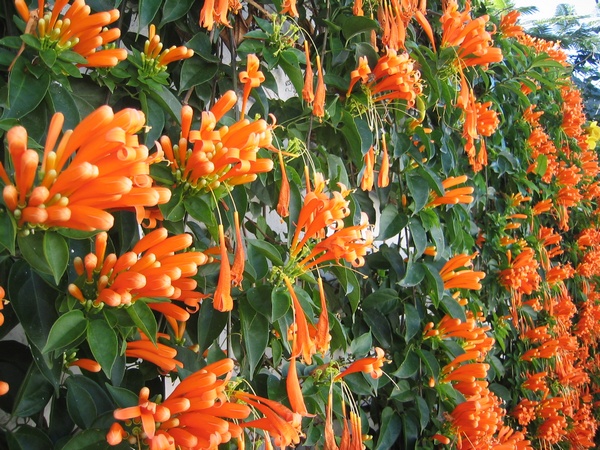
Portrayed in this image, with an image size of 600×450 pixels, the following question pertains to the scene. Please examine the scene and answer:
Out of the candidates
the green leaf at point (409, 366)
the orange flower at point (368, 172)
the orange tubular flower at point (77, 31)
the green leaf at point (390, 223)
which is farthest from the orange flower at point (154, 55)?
the green leaf at point (409, 366)

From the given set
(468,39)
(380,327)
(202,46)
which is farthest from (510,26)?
(202,46)

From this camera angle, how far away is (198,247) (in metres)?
0.98

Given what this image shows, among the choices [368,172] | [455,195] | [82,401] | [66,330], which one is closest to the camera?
[66,330]

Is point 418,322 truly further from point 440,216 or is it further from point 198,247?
point 198,247

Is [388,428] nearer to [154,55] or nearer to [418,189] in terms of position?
[418,189]

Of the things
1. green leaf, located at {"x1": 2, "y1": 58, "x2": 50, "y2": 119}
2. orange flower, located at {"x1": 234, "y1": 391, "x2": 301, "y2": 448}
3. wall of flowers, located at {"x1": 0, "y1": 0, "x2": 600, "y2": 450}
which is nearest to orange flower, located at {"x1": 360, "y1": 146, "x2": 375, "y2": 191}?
wall of flowers, located at {"x1": 0, "y1": 0, "x2": 600, "y2": 450}

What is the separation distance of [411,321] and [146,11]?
1036 mm

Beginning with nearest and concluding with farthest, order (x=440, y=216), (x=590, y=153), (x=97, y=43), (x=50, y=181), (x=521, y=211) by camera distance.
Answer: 1. (x=50, y=181)
2. (x=97, y=43)
3. (x=440, y=216)
4. (x=521, y=211)
5. (x=590, y=153)

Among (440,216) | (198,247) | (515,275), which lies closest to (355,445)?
(198,247)

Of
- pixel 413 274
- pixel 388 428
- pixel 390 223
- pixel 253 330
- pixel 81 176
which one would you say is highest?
pixel 81 176

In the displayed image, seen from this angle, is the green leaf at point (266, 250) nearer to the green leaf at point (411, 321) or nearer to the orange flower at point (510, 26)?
the green leaf at point (411, 321)

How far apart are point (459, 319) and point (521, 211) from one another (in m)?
1.17

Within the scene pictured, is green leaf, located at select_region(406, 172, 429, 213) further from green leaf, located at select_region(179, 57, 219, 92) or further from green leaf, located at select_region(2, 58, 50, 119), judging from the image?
green leaf, located at select_region(2, 58, 50, 119)

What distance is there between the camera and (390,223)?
1.53 m
